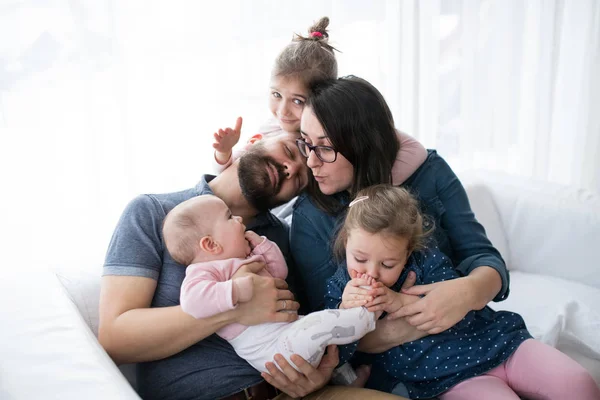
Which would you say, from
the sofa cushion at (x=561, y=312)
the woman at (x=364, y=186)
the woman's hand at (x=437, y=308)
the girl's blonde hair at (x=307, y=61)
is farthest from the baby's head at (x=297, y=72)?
the sofa cushion at (x=561, y=312)

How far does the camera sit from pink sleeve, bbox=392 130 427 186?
169cm

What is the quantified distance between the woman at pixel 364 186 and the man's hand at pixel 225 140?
22 centimetres

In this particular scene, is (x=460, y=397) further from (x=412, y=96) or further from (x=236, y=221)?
(x=412, y=96)

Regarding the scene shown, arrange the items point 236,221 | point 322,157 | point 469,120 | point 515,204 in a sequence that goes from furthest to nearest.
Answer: point 469,120, point 515,204, point 322,157, point 236,221

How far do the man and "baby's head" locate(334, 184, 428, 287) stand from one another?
0.21 meters

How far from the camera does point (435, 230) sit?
67.0 inches

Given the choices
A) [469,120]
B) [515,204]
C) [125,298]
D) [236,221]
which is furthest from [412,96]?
[125,298]

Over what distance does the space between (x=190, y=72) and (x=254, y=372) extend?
1193 mm

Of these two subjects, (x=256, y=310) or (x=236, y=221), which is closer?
(x=256, y=310)

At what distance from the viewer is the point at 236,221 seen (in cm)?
152

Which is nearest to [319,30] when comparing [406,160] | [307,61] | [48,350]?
[307,61]

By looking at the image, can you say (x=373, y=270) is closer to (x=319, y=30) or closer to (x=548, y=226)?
(x=319, y=30)

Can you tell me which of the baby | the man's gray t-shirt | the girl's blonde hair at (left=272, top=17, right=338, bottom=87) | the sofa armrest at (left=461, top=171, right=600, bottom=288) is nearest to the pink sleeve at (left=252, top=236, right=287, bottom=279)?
the baby

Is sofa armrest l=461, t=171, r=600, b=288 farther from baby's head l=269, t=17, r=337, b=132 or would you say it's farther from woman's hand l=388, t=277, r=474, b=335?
woman's hand l=388, t=277, r=474, b=335
